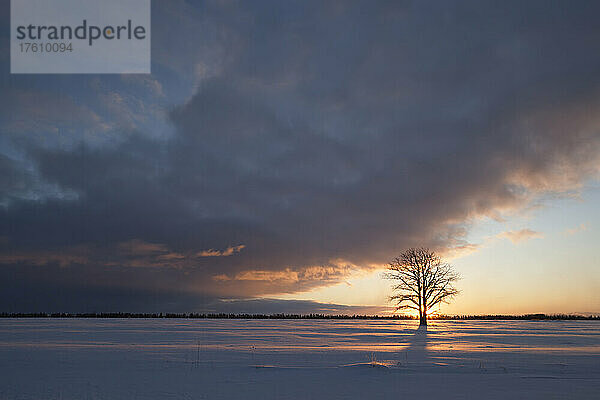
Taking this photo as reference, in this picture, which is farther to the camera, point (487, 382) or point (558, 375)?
point (558, 375)

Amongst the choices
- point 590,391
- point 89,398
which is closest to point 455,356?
point 590,391

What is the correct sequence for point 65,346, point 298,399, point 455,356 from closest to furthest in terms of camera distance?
point 298,399 → point 455,356 → point 65,346

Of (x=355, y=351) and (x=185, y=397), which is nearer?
(x=185, y=397)

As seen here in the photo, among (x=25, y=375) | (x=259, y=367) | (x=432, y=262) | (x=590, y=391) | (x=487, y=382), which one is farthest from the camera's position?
(x=432, y=262)

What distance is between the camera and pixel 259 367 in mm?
15727

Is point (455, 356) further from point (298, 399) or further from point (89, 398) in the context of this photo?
point (89, 398)

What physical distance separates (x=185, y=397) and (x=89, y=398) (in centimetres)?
216

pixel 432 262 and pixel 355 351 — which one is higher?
pixel 432 262

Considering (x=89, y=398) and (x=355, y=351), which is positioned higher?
(x=89, y=398)

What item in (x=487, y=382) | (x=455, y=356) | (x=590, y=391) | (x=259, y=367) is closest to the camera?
(x=590, y=391)

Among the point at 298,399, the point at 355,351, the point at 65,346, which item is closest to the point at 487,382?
the point at 298,399

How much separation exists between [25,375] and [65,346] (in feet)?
34.8

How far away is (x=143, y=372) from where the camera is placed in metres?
14.7

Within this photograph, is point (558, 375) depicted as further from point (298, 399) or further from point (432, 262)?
point (432, 262)
